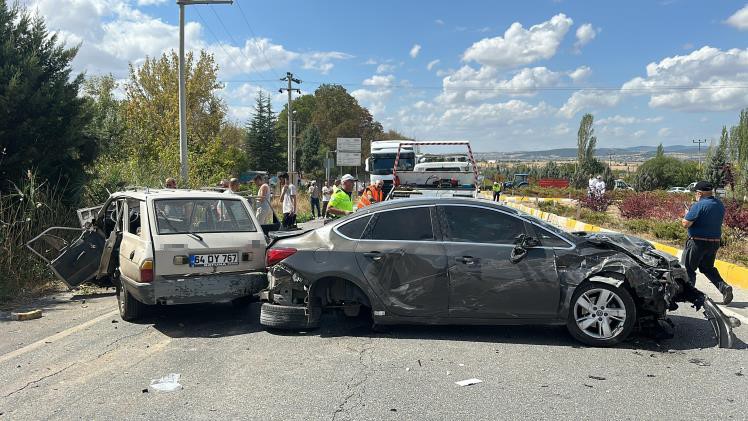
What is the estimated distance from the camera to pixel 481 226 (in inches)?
226

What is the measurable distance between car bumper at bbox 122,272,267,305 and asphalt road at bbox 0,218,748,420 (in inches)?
16.1

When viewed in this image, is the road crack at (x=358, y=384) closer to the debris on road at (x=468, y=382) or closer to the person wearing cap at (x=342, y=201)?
the debris on road at (x=468, y=382)

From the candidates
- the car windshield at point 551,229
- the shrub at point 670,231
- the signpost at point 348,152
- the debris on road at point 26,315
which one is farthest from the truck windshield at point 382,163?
the signpost at point 348,152

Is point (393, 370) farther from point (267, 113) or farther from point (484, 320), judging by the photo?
point (267, 113)

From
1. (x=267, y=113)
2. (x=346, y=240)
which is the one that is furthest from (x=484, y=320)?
(x=267, y=113)

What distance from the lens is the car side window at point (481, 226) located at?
5.68 meters

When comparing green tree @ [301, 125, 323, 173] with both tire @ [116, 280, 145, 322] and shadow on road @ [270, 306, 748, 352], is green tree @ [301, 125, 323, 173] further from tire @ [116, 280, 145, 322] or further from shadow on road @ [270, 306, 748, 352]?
shadow on road @ [270, 306, 748, 352]

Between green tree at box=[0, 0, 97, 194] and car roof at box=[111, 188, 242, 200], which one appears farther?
green tree at box=[0, 0, 97, 194]

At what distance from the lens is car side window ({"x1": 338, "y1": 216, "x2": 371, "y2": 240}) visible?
5926mm

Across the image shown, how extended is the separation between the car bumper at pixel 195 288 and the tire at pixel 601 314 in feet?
11.3

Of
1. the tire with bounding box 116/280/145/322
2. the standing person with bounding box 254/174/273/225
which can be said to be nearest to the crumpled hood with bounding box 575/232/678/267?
the tire with bounding box 116/280/145/322

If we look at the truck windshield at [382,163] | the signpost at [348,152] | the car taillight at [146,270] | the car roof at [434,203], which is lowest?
the car taillight at [146,270]

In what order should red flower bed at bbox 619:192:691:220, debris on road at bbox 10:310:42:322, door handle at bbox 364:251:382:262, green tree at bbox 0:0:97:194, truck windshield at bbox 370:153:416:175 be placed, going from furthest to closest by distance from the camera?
1. truck windshield at bbox 370:153:416:175
2. red flower bed at bbox 619:192:691:220
3. green tree at bbox 0:0:97:194
4. debris on road at bbox 10:310:42:322
5. door handle at bbox 364:251:382:262

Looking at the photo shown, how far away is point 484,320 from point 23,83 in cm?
899
